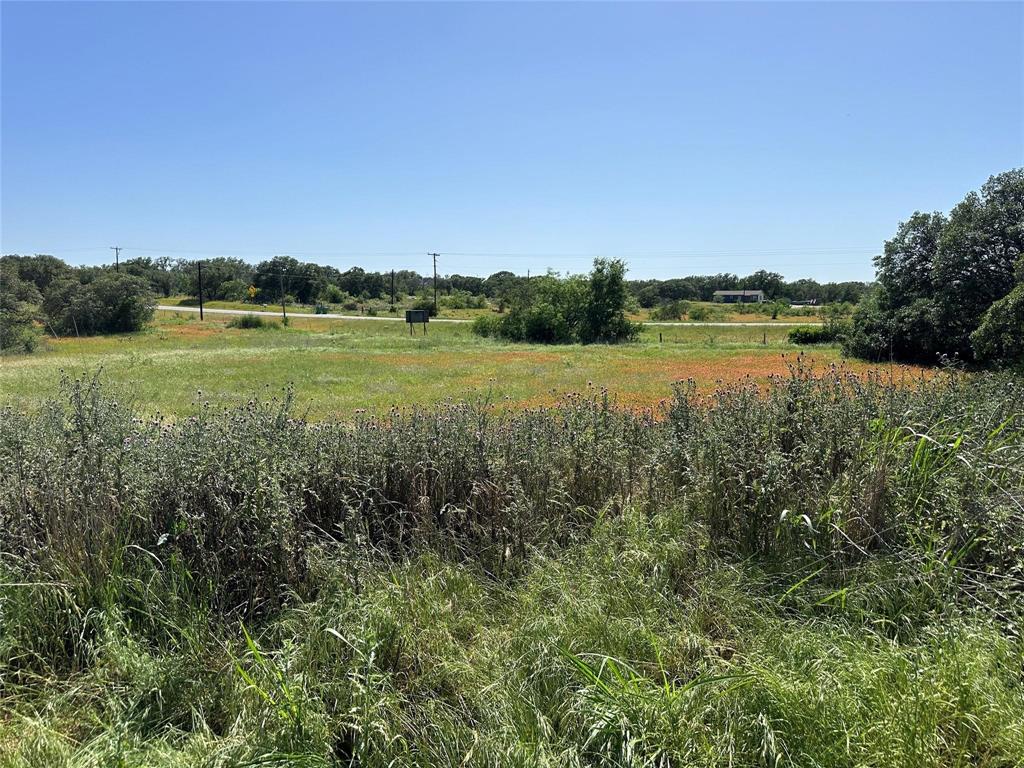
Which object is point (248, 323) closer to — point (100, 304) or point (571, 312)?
point (100, 304)

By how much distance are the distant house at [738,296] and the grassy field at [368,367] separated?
77499 mm

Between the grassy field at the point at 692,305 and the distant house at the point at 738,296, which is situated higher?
the distant house at the point at 738,296

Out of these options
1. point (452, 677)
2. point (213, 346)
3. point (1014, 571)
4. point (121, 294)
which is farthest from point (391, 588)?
point (121, 294)

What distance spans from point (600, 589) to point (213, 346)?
33.7 metres

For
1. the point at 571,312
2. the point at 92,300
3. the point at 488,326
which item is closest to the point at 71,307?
the point at 92,300

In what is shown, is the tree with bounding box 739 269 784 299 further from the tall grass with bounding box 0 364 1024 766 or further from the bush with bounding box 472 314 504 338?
the tall grass with bounding box 0 364 1024 766

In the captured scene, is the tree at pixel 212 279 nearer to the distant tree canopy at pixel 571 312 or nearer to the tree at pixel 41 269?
the tree at pixel 41 269

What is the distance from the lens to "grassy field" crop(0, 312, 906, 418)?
14.1 m

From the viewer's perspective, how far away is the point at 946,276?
76.2ft

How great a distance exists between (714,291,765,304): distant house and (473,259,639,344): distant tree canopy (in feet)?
257

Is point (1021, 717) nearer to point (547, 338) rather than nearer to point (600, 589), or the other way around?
point (600, 589)

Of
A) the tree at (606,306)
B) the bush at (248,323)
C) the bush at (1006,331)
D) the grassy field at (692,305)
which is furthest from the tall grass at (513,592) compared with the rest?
the grassy field at (692,305)

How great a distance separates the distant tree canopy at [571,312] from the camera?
40.0 meters

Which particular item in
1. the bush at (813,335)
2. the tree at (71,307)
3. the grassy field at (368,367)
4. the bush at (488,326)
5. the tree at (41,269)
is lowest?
the grassy field at (368,367)
